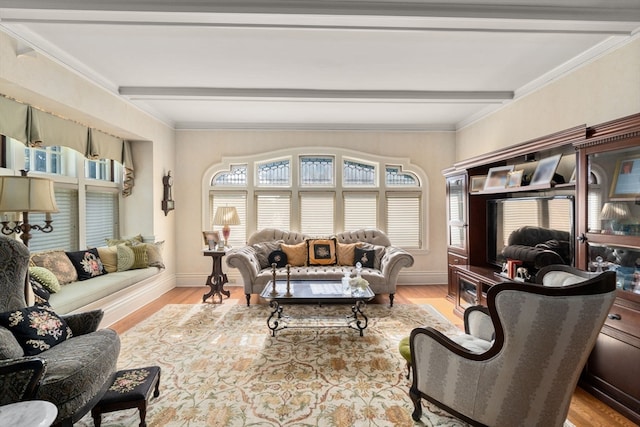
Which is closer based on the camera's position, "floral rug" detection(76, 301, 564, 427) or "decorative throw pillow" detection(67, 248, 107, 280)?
"floral rug" detection(76, 301, 564, 427)

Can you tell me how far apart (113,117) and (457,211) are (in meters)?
4.70

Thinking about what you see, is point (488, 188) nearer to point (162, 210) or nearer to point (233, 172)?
point (233, 172)

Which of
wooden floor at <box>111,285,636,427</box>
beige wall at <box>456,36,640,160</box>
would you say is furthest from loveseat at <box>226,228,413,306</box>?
beige wall at <box>456,36,640,160</box>

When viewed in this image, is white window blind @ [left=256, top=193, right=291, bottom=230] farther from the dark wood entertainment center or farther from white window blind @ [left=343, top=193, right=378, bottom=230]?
the dark wood entertainment center

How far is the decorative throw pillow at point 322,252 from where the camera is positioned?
508 centimetres

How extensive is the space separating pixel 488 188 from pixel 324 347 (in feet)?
8.69

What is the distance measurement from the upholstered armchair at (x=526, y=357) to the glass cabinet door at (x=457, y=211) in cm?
246

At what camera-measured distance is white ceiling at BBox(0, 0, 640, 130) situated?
2.39 metres

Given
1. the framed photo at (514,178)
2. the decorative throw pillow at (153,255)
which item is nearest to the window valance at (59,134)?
the decorative throw pillow at (153,255)

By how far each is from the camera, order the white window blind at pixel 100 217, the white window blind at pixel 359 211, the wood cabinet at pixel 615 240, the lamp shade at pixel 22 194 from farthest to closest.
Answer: the white window blind at pixel 359 211, the white window blind at pixel 100 217, the lamp shade at pixel 22 194, the wood cabinet at pixel 615 240

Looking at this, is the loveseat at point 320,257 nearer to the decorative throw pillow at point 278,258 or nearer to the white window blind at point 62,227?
the decorative throw pillow at point 278,258

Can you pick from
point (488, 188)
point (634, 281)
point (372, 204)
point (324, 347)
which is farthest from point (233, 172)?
point (634, 281)

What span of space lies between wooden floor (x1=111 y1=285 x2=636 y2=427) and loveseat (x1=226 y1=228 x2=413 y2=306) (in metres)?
0.44

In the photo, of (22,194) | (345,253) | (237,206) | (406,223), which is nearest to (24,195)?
(22,194)
